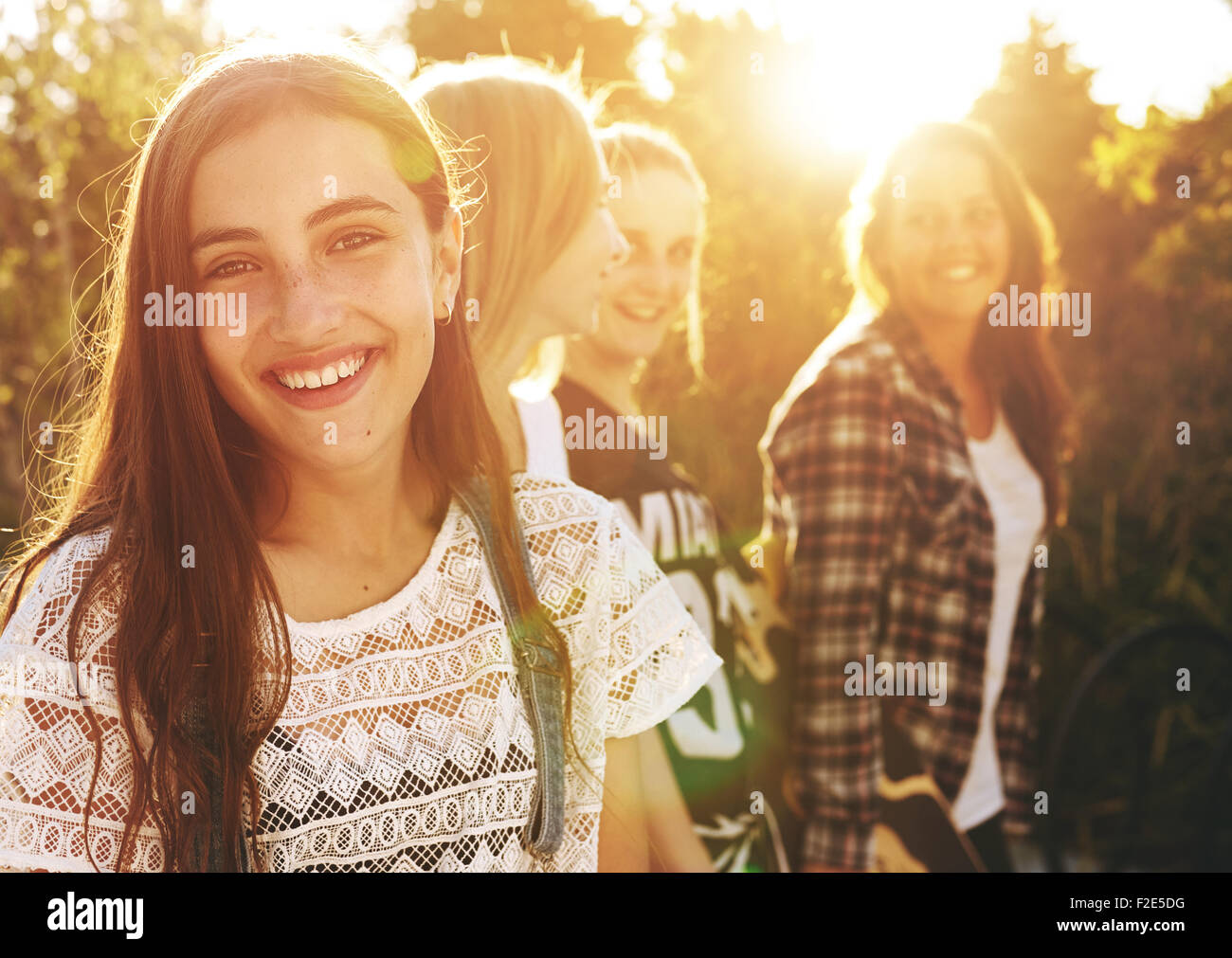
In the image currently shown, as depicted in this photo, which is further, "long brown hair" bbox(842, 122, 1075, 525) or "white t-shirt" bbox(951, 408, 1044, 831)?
"long brown hair" bbox(842, 122, 1075, 525)

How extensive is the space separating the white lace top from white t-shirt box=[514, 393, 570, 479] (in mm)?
312

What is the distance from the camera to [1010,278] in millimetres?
2941

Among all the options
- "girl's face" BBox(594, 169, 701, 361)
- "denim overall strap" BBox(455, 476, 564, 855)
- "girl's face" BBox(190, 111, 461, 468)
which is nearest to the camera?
"girl's face" BBox(190, 111, 461, 468)

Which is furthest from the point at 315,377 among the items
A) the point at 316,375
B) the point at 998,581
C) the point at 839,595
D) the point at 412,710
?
the point at 998,581

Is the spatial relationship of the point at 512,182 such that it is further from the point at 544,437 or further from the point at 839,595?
the point at 839,595

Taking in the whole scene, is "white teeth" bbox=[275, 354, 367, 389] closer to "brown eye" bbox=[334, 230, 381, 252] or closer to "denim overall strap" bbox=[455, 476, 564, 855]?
"brown eye" bbox=[334, 230, 381, 252]

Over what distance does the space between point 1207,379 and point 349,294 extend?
4.73 metres

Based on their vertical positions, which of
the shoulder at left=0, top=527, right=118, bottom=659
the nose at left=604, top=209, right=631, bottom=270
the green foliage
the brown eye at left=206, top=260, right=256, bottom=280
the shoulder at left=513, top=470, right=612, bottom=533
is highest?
the green foliage

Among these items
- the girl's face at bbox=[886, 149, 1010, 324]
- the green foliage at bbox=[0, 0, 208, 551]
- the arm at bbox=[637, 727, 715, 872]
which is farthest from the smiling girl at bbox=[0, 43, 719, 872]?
the green foliage at bbox=[0, 0, 208, 551]

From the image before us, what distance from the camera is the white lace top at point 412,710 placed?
1.14 meters

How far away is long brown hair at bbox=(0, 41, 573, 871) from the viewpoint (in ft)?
3.90
